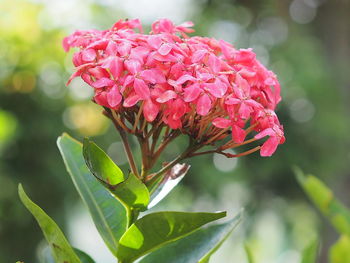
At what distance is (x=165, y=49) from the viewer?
0.96m

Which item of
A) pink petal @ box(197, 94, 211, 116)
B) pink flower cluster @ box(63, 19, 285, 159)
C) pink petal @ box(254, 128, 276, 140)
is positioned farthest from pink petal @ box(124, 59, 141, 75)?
pink petal @ box(254, 128, 276, 140)

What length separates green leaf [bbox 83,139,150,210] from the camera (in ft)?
3.07

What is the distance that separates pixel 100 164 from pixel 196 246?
0.98 feet

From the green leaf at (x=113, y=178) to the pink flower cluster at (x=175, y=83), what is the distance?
0.25ft

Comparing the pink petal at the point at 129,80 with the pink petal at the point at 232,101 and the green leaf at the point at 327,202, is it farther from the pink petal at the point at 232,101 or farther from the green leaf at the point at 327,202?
the green leaf at the point at 327,202

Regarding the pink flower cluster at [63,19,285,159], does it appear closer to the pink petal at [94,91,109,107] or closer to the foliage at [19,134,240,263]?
the pink petal at [94,91,109,107]

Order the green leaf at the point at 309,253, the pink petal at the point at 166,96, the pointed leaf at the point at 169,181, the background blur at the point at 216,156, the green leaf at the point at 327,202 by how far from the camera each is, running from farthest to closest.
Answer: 1. the background blur at the point at 216,156
2. the green leaf at the point at 327,202
3. the green leaf at the point at 309,253
4. the pointed leaf at the point at 169,181
5. the pink petal at the point at 166,96

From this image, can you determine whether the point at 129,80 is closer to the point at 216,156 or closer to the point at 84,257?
the point at 84,257

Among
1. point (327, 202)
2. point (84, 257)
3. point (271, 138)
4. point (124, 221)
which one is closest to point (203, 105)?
point (271, 138)

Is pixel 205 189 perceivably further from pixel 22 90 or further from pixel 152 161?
pixel 152 161

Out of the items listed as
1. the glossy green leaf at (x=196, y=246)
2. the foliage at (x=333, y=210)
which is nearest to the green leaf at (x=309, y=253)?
the foliage at (x=333, y=210)

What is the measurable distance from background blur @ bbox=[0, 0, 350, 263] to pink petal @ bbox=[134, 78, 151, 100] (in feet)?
5.65

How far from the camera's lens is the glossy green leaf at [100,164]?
0.94m

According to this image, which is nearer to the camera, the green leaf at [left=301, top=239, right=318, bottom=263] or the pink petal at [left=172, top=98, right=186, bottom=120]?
the pink petal at [left=172, top=98, right=186, bottom=120]
